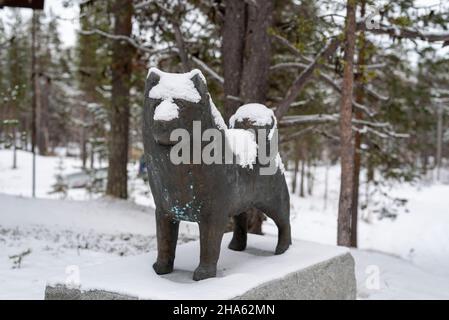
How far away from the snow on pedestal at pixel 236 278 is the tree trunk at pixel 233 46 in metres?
3.29

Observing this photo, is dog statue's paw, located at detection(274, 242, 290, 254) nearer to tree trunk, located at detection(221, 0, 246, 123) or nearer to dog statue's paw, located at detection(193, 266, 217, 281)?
dog statue's paw, located at detection(193, 266, 217, 281)

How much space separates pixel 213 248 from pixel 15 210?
255 inches

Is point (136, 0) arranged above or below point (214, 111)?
above

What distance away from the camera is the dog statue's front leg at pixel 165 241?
335cm

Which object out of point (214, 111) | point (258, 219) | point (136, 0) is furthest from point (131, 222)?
point (214, 111)

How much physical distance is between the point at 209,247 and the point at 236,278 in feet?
0.96

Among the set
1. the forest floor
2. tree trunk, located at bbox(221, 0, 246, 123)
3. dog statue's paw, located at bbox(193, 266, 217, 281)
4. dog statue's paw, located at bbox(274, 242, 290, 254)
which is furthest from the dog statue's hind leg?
tree trunk, located at bbox(221, 0, 246, 123)

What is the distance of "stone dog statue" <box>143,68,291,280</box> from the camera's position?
9.29 feet

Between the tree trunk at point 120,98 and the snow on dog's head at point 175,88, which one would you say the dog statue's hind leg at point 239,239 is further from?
the tree trunk at point 120,98

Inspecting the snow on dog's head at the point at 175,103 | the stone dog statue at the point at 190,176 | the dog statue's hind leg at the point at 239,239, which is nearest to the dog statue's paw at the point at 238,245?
the dog statue's hind leg at the point at 239,239

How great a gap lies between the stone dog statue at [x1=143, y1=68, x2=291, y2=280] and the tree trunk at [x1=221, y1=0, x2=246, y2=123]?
3.61 meters
